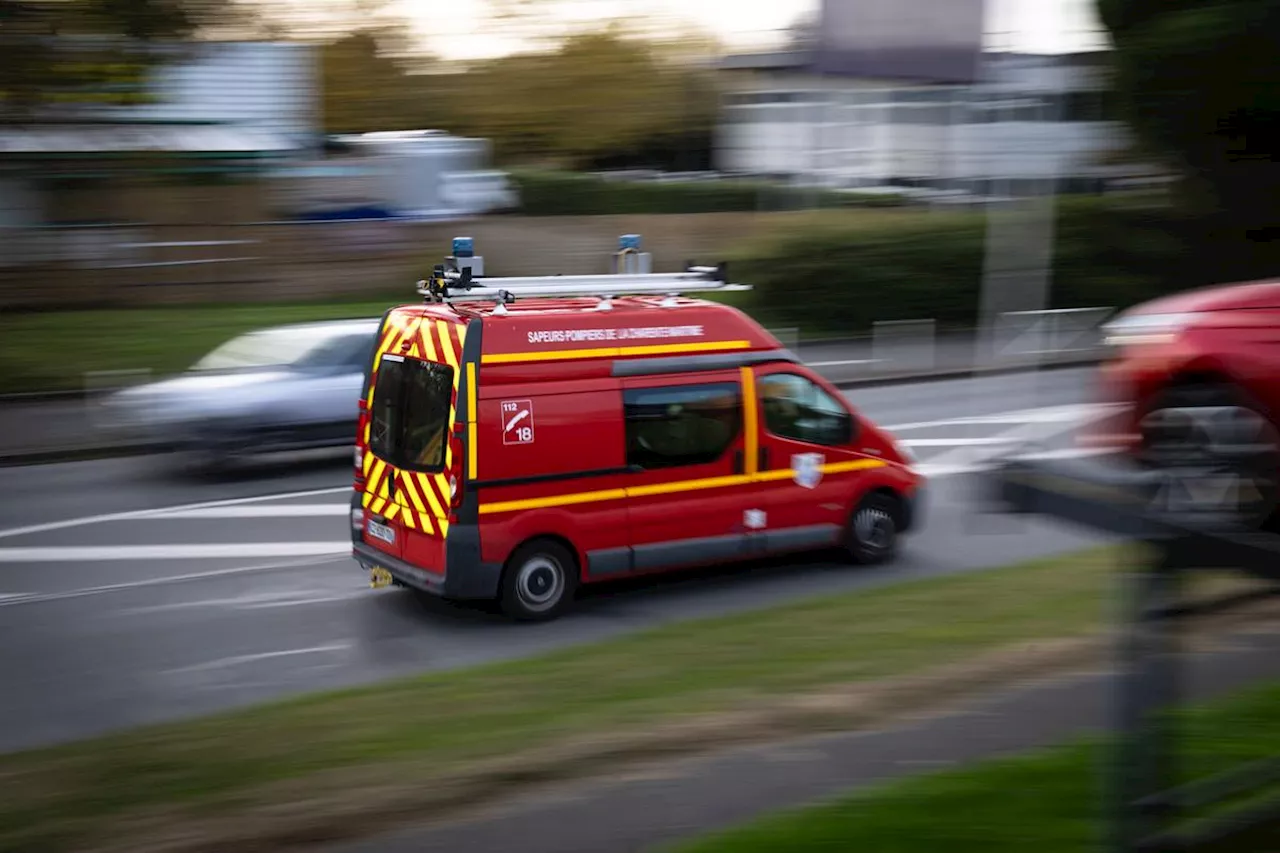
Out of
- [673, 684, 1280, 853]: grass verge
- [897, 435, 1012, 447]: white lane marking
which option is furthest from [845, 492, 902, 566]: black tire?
[897, 435, 1012, 447]: white lane marking

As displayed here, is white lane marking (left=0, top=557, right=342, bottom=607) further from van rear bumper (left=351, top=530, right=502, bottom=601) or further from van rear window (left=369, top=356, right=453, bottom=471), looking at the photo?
van rear bumper (left=351, top=530, right=502, bottom=601)

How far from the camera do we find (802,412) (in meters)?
11.4

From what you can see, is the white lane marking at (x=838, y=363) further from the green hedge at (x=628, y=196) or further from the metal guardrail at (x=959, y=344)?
the green hedge at (x=628, y=196)

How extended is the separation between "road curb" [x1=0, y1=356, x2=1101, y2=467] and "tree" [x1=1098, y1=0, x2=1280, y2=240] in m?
8.35

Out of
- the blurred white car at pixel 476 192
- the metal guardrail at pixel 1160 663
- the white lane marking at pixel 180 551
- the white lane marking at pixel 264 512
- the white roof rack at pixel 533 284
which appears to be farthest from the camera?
the blurred white car at pixel 476 192

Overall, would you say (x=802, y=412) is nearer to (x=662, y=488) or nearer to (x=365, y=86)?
(x=662, y=488)

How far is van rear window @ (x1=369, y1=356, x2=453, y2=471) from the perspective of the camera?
387 inches

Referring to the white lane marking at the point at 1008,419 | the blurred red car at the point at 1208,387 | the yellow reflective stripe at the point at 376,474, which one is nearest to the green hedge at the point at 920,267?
the white lane marking at the point at 1008,419

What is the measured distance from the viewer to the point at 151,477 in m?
16.4

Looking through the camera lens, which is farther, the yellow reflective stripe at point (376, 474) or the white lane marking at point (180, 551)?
the white lane marking at point (180, 551)

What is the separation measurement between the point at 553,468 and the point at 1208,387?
4869 millimetres

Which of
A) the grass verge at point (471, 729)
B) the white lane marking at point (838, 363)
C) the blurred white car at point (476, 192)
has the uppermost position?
the blurred white car at point (476, 192)

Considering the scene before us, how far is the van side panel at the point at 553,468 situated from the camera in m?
9.78

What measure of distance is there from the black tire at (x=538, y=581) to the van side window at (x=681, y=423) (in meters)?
0.87
